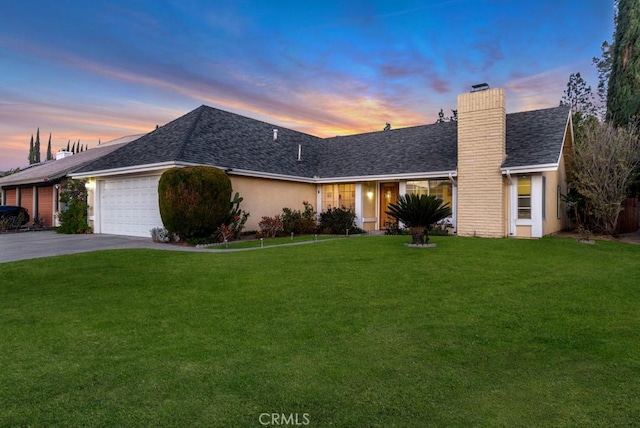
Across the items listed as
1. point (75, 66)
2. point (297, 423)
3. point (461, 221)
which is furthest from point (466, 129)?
point (75, 66)

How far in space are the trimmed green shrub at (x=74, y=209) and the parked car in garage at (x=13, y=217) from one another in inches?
119

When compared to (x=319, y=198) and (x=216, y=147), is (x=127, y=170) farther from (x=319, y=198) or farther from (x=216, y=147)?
(x=319, y=198)

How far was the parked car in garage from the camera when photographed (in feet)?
62.9

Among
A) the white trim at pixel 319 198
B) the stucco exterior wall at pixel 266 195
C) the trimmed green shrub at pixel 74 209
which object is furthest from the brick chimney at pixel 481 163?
the trimmed green shrub at pixel 74 209

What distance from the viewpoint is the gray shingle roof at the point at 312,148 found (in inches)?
593

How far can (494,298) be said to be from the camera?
589 cm

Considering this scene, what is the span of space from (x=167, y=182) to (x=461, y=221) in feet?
37.6

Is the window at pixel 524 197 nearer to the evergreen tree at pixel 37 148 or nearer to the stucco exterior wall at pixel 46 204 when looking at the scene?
the stucco exterior wall at pixel 46 204

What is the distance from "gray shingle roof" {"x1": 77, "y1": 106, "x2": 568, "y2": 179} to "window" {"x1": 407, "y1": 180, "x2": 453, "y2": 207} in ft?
2.50

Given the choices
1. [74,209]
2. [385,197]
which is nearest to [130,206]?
[74,209]

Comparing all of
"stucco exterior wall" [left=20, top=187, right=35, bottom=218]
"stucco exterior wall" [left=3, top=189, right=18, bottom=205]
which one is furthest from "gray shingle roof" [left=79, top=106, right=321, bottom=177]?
"stucco exterior wall" [left=3, top=189, right=18, bottom=205]

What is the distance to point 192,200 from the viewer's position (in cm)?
1291

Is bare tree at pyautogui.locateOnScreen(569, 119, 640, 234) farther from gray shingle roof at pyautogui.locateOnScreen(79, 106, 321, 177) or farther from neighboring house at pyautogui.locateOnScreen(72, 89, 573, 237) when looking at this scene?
gray shingle roof at pyautogui.locateOnScreen(79, 106, 321, 177)

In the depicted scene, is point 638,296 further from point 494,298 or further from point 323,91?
point 323,91
